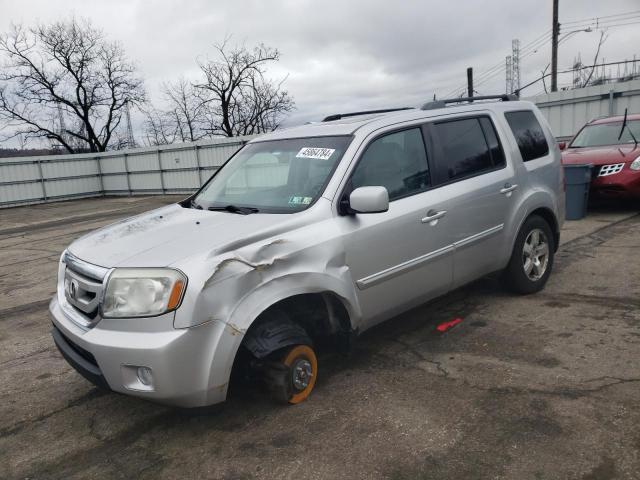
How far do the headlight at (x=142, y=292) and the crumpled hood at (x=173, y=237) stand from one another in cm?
5

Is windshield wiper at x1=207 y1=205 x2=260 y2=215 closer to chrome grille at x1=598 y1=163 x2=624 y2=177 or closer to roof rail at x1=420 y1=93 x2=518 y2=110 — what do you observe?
roof rail at x1=420 y1=93 x2=518 y2=110

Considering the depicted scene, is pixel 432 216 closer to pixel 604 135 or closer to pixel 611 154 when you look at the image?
pixel 611 154

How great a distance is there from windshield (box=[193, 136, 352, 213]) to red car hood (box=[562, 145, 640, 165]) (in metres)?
6.83

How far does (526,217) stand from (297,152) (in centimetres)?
226

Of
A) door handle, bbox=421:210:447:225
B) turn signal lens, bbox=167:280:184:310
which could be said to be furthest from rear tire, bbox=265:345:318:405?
door handle, bbox=421:210:447:225

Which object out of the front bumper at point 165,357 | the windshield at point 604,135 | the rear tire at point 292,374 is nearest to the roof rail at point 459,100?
the rear tire at point 292,374

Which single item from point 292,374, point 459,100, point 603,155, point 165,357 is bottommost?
point 292,374

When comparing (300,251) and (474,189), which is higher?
(474,189)

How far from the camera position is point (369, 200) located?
312cm

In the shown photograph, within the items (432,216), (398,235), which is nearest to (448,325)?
(432,216)

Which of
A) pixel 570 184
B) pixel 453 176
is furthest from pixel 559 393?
pixel 570 184

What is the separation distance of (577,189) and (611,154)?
38.8 inches

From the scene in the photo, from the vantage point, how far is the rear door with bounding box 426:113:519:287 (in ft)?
13.2

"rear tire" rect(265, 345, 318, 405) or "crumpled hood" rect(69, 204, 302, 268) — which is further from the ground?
"crumpled hood" rect(69, 204, 302, 268)
